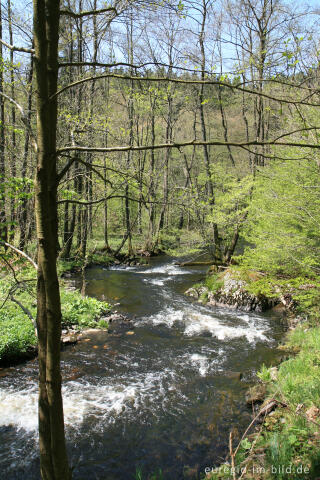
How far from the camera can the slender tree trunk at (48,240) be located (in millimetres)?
1576

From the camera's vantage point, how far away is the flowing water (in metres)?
3.93

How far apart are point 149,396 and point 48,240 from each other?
4469 mm

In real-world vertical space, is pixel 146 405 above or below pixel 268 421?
→ below

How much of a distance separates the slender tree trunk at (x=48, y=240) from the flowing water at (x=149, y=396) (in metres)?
2.58

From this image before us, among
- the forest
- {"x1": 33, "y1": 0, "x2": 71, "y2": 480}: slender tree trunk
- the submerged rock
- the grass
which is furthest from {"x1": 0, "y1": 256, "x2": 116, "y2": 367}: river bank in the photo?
the grass

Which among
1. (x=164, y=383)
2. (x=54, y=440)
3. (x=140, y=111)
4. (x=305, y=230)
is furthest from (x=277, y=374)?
(x=140, y=111)

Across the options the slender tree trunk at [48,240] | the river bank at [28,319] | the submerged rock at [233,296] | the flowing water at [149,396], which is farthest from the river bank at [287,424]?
the river bank at [28,319]

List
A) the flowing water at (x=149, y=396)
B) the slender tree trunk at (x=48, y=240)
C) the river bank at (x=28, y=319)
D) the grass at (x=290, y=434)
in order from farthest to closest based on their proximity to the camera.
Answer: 1. the river bank at (x=28, y=319)
2. the flowing water at (x=149, y=396)
3. the grass at (x=290, y=434)
4. the slender tree trunk at (x=48, y=240)

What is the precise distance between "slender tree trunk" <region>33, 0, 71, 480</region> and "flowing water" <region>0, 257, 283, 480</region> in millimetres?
2578

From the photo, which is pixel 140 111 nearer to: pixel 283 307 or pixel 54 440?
pixel 283 307

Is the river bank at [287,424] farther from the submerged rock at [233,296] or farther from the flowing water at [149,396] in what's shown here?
the submerged rock at [233,296]

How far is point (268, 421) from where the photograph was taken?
13.5 feet

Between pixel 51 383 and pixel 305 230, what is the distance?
6.47 meters

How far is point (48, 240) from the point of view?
67.0 inches
